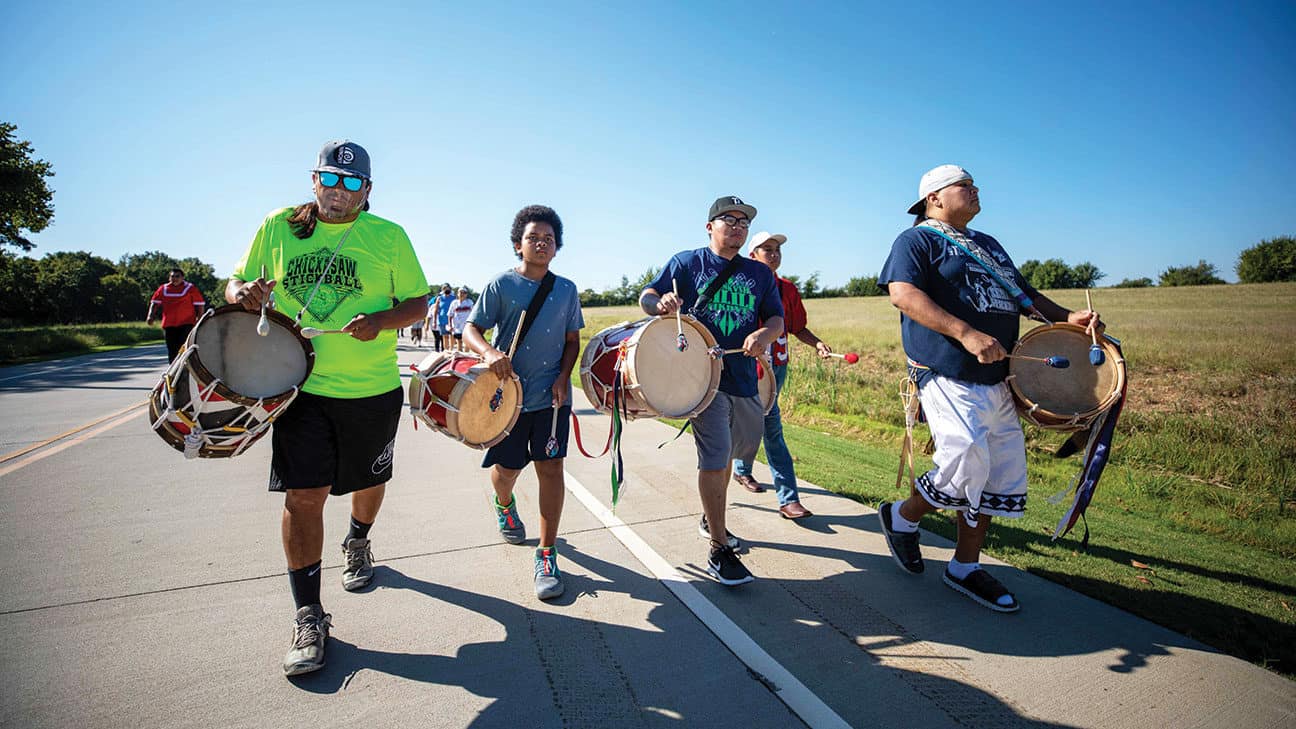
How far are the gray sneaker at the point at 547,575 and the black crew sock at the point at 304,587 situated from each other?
3.58ft

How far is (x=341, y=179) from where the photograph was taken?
2783mm

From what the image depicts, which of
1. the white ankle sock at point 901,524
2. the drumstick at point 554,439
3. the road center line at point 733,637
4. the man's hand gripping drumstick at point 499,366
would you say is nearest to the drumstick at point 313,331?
the man's hand gripping drumstick at point 499,366

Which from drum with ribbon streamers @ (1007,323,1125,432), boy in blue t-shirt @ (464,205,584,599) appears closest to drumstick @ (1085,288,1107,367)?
drum with ribbon streamers @ (1007,323,1125,432)

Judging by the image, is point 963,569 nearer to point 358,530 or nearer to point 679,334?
point 679,334

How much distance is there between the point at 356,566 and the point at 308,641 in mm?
793

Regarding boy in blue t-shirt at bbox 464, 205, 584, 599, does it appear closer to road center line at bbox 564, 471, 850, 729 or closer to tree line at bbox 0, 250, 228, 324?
road center line at bbox 564, 471, 850, 729

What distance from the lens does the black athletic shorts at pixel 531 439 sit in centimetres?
337

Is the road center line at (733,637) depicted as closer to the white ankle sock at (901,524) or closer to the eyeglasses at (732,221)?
the white ankle sock at (901,524)

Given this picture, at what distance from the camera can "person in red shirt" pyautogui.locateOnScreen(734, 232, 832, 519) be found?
4.50 meters

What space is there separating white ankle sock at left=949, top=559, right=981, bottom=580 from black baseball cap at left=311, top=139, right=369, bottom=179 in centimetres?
389

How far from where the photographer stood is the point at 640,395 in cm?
315

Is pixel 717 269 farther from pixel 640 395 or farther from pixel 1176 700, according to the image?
pixel 1176 700

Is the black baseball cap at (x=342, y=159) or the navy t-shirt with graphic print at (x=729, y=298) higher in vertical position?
the black baseball cap at (x=342, y=159)

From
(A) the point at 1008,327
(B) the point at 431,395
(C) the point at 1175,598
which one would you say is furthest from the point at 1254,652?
(B) the point at 431,395
